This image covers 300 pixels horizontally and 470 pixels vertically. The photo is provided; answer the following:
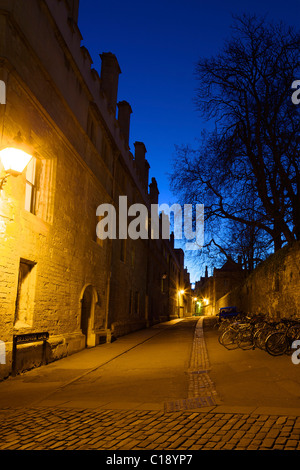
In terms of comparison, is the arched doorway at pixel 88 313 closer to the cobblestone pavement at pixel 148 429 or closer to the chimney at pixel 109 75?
the cobblestone pavement at pixel 148 429

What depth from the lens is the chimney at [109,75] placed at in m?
17.7

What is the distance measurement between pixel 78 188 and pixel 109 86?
7433 mm

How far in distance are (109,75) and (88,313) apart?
34.4ft

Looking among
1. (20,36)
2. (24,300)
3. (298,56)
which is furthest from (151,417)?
(298,56)

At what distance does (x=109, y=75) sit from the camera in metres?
17.8

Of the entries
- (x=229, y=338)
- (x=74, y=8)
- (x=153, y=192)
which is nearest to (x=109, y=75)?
(x=74, y=8)

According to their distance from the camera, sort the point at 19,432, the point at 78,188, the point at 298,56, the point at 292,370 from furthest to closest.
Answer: the point at 298,56
the point at 78,188
the point at 292,370
the point at 19,432

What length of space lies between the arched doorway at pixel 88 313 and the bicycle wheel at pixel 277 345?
6.29m

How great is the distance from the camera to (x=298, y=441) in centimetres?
405

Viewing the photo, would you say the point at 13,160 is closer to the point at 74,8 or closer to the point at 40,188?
the point at 40,188

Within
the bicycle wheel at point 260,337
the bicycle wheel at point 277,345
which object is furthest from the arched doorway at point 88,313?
the bicycle wheel at point 277,345

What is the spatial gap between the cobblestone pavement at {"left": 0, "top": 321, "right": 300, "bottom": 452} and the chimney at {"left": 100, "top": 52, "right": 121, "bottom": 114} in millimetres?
14677

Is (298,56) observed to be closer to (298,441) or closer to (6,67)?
(6,67)

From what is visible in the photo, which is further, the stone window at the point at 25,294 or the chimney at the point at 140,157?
the chimney at the point at 140,157
